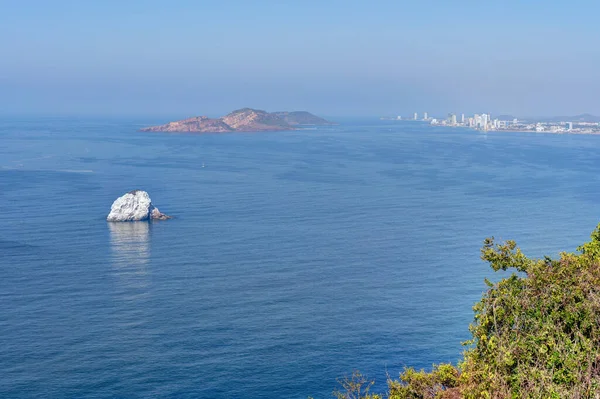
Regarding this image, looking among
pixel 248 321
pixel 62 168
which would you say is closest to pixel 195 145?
pixel 62 168

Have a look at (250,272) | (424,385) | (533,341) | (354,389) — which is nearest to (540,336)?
(533,341)

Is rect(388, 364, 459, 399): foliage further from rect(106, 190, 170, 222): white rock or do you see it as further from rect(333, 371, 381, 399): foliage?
rect(106, 190, 170, 222): white rock

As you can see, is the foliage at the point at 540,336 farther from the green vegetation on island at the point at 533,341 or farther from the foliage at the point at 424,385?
the foliage at the point at 424,385

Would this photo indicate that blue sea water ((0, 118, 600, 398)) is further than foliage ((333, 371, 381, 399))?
Yes

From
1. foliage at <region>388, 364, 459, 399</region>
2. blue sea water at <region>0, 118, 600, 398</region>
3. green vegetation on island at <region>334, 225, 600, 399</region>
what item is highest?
green vegetation on island at <region>334, 225, 600, 399</region>

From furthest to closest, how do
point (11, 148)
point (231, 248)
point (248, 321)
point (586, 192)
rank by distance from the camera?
point (11, 148)
point (586, 192)
point (231, 248)
point (248, 321)

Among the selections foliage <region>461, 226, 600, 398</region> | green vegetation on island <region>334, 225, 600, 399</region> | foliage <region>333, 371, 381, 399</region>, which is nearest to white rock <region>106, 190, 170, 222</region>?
foliage <region>333, 371, 381, 399</region>

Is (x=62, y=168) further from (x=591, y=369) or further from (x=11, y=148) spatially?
(x=591, y=369)
